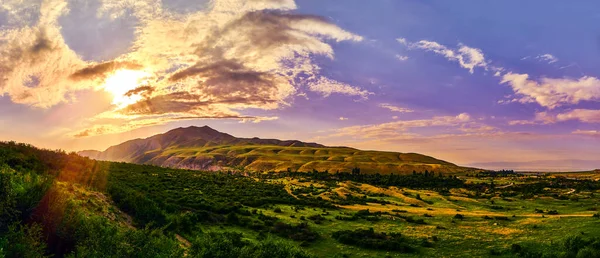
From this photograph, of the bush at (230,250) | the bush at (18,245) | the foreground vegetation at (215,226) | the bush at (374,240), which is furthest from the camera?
the bush at (374,240)

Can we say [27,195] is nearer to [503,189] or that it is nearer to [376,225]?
[376,225]

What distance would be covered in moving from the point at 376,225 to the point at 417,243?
40.0 feet

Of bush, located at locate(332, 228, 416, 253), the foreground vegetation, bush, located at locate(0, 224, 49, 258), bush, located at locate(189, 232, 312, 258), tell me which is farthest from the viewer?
bush, located at locate(332, 228, 416, 253)

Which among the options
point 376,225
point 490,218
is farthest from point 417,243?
point 490,218

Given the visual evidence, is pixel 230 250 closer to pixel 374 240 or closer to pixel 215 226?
pixel 215 226

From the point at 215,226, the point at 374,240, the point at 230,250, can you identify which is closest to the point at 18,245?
Answer: the point at 230,250

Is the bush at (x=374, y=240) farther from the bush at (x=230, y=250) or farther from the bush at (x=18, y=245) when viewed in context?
the bush at (x=18, y=245)

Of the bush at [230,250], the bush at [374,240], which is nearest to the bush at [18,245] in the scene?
the bush at [230,250]

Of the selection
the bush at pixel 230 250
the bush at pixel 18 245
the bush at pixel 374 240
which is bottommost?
the bush at pixel 374 240

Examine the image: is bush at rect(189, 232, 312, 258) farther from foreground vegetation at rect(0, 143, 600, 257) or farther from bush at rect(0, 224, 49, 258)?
bush at rect(0, 224, 49, 258)

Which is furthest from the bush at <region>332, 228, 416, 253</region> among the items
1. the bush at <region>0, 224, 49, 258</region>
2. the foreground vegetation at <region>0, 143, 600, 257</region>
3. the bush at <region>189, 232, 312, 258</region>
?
the bush at <region>0, 224, 49, 258</region>

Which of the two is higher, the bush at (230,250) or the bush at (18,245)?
the bush at (18,245)

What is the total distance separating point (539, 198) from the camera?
91.2 meters

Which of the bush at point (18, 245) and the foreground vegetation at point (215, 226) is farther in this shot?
the foreground vegetation at point (215, 226)
